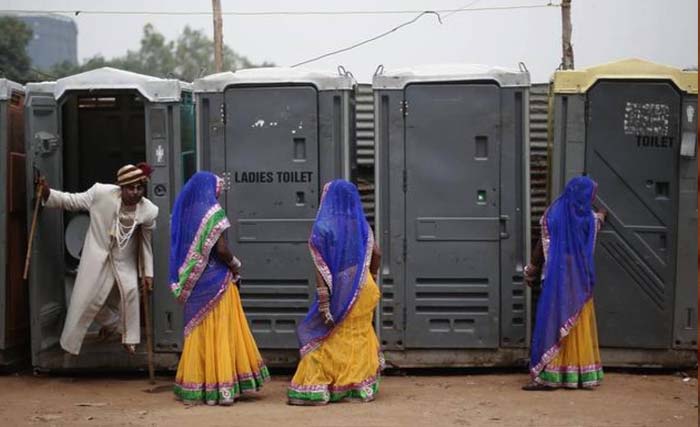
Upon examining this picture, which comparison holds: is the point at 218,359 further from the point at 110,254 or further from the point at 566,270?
the point at 566,270

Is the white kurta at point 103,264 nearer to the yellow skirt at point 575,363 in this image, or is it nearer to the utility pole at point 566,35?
the yellow skirt at point 575,363

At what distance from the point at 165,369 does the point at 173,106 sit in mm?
1901

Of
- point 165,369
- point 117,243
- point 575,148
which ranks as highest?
point 575,148

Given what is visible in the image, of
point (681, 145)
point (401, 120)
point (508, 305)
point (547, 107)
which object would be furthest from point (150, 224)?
point (681, 145)

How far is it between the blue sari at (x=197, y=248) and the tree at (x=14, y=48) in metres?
19.2

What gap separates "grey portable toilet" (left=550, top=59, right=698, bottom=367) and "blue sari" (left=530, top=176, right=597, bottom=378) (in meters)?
0.50

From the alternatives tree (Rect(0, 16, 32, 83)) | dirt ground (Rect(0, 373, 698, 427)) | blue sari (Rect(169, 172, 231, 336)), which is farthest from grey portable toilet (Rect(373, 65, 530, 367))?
tree (Rect(0, 16, 32, 83))

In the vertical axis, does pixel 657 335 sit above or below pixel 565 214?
below

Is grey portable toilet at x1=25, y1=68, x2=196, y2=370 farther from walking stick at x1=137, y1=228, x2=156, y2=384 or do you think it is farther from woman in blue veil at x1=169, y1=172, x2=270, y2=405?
woman in blue veil at x1=169, y1=172, x2=270, y2=405

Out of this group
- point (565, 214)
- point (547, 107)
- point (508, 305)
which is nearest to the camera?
point (565, 214)

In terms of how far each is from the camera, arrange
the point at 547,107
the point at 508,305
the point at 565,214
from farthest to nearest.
A: 1. the point at 547,107
2. the point at 508,305
3. the point at 565,214

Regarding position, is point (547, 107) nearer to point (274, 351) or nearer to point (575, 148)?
point (575, 148)

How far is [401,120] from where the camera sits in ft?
25.9

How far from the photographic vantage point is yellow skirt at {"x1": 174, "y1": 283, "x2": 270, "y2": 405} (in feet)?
23.1
